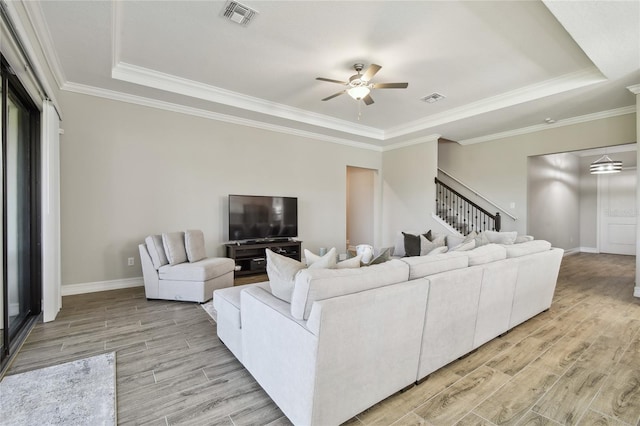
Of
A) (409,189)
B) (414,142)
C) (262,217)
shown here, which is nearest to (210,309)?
(262,217)

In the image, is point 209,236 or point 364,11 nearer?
point 364,11

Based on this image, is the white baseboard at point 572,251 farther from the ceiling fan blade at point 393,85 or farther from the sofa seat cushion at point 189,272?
the sofa seat cushion at point 189,272

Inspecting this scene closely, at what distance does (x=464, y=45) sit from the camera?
133 inches

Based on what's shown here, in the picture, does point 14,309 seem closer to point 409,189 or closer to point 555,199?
point 409,189

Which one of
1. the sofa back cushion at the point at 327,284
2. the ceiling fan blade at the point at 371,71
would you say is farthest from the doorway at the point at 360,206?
the sofa back cushion at the point at 327,284

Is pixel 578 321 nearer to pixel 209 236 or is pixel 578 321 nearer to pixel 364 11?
pixel 364 11

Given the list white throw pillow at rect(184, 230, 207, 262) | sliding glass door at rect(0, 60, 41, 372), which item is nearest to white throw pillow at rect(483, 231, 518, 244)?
white throw pillow at rect(184, 230, 207, 262)

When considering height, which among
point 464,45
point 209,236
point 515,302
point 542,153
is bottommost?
point 515,302

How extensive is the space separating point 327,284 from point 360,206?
682 centimetres

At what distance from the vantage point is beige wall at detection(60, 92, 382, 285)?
4.12 m

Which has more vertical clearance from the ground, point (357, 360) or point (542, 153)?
point (542, 153)

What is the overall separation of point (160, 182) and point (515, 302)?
4966 millimetres

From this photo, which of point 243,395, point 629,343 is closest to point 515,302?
point 629,343

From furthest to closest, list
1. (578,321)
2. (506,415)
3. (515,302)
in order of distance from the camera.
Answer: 1. (578,321)
2. (515,302)
3. (506,415)
